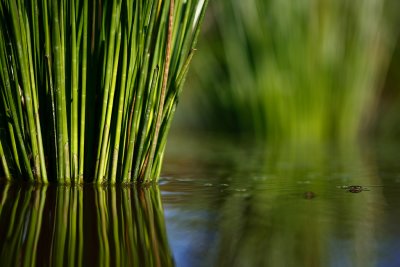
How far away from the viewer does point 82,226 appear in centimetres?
106

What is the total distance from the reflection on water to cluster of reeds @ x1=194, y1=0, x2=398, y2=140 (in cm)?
141

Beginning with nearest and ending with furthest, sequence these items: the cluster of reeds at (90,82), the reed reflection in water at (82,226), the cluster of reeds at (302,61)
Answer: the reed reflection in water at (82,226), the cluster of reeds at (90,82), the cluster of reeds at (302,61)

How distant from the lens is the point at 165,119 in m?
1.50

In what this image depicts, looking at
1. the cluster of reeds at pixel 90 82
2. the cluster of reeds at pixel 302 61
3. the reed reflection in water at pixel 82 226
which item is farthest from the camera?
the cluster of reeds at pixel 302 61

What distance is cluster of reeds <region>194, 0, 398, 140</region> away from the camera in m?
3.70

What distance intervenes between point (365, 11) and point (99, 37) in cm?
266

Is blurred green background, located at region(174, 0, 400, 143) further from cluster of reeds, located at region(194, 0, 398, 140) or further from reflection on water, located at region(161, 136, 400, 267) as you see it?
reflection on water, located at region(161, 136, 400, 267)

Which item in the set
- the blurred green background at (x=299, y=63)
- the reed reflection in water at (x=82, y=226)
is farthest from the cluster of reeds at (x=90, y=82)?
the blurred green background at (x=299, y=63)

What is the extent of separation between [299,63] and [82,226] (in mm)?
2782

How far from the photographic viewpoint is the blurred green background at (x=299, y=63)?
12.1 feet

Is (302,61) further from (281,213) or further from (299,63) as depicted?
(281,213)

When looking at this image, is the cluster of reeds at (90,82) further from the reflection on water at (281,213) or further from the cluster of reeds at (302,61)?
the cluster of reeds at (302,61)

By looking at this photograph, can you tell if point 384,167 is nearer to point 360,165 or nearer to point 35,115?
point 360,165

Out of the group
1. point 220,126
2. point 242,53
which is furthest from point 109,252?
point 220,126
